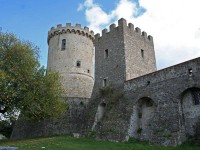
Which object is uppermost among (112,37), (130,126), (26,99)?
(112,37)

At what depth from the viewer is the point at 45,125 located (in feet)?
95.3

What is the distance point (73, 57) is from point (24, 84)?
44.8ft

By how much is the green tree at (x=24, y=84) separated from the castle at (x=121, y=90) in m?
5.10

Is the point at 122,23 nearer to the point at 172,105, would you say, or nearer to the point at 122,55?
the point at 122,55

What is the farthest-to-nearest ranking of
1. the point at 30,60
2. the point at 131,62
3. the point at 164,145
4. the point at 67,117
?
the point at 67,117
the point at 131,62
the point at 30,60
the point at 164,145

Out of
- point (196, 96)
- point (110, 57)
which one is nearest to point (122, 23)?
point (110, 57)

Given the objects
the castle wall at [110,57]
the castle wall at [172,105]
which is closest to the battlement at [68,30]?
the castle wall at [110,57]

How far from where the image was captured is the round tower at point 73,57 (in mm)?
34000

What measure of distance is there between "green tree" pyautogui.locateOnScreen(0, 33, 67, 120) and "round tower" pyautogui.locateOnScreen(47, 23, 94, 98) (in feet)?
30.3

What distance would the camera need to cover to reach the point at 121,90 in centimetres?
2562

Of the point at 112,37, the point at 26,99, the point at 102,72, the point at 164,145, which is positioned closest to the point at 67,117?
the point at 102,72

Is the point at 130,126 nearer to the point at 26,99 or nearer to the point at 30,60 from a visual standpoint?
the point at 26,99

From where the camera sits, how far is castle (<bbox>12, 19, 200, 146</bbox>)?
19.6 meters

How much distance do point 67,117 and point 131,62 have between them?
10.0 m
